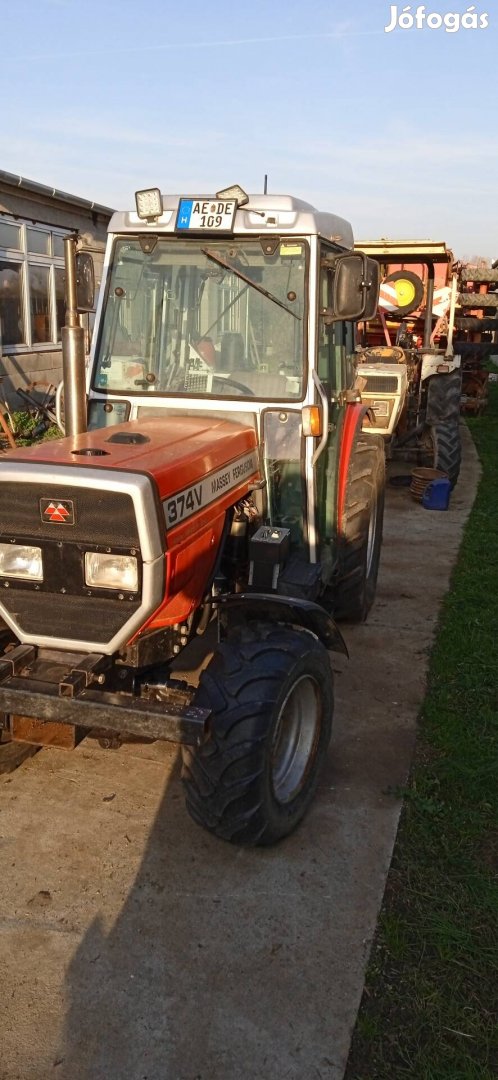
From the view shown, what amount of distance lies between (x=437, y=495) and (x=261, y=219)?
195 inches

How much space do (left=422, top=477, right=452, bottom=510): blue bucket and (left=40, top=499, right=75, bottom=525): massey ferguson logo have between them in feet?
19.9

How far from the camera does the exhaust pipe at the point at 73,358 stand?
3.42 metres

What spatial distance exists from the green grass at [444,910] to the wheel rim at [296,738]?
448mm

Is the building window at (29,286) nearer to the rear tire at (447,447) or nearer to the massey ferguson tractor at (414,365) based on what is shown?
the massey ferguson tractor at (414,365)

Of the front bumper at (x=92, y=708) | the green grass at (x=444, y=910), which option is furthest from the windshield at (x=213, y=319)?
the green grass at (x=444, y=910)

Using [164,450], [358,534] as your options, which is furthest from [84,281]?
[358,534]

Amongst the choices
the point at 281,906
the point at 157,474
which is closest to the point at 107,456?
the point at 157,474

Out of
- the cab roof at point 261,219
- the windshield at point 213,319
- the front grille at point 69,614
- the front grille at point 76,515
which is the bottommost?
the front grille at point 69,614

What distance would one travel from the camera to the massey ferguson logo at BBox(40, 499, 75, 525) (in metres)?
2.66

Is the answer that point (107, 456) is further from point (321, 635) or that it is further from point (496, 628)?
point (496, 628)

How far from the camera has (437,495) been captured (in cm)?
826

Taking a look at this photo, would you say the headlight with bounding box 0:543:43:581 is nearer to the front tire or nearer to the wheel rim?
the front tire

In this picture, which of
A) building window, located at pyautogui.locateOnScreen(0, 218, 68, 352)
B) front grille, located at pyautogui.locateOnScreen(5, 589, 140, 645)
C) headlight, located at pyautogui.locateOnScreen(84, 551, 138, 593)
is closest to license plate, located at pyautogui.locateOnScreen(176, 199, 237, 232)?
headlight, located at pyautogui.locateOnScreen(84, 551, 138, 593)

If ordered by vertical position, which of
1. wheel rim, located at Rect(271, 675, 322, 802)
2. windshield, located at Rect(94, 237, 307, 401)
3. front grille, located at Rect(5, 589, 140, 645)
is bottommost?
wheel rim, located at Rect(271, 675, 322, 802)
